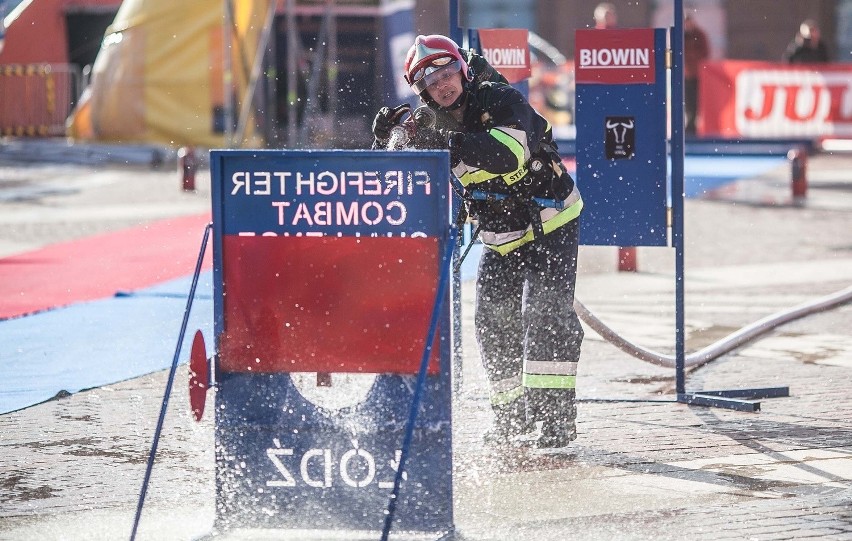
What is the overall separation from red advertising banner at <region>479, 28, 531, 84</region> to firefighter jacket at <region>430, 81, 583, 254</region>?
4.88 ft

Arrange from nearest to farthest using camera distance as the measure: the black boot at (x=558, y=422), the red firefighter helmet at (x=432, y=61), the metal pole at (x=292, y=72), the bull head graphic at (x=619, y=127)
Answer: the red firefighter helmet at (x=432, y=61) → the black boot at (x=558, y=422) → the bull head graphic at (x=619, y=127) → the metal pole at (x=292, y=72)

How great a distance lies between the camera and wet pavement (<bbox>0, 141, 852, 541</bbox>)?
17.1 ft

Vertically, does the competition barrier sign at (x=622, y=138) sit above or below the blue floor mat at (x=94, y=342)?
above

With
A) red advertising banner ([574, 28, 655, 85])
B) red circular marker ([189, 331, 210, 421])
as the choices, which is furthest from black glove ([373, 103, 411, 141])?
red advertising banner ([574, 28, 655, 85])

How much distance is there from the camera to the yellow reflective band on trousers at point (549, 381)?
6191 millimetres

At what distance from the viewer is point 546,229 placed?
619cm

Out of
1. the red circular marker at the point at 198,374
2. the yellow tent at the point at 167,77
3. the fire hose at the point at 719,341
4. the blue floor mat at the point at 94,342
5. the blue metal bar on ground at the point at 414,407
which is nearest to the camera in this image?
the blue metal bar on ground at the point at 414,407

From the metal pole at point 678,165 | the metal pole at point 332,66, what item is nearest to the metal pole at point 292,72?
the metal pole at point 332,66

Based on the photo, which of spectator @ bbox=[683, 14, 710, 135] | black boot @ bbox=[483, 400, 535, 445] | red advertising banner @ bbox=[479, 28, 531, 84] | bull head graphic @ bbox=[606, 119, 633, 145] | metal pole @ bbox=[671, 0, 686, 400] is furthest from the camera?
spectator @ bbox=[683, 14, 710, 135]

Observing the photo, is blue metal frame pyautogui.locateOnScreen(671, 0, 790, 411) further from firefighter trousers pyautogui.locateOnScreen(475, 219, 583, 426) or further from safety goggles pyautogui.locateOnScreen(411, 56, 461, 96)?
safety goggles pyautogui.locateOnScreen(411, 56, 461, 96)

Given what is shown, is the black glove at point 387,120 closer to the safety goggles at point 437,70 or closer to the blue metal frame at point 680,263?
the safety goggles at point 437,70

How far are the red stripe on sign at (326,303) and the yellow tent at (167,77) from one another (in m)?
15.5

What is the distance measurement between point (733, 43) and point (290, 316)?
3027cm

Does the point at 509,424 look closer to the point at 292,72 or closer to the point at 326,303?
the point at 326,303
